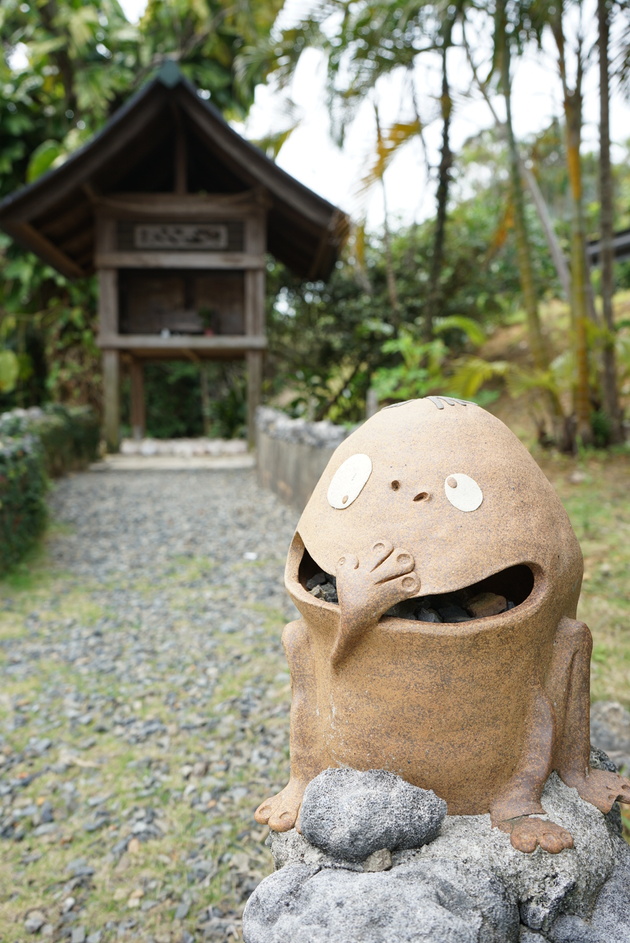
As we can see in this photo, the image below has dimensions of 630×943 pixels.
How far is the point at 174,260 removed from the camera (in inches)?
401

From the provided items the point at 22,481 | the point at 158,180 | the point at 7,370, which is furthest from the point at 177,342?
the point at 22,481

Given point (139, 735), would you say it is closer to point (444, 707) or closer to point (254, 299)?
point (444, 707)

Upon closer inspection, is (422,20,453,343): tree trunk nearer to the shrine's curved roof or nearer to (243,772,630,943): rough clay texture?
the shrine's curved roof

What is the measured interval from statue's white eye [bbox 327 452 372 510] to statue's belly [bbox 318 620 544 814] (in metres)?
0.35

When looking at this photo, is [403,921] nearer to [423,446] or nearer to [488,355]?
[423,446]

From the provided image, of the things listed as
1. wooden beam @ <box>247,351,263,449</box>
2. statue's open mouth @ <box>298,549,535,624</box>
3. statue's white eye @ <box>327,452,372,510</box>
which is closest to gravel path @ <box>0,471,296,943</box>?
statue's open mouth @ <box>298,549,535,624</box>

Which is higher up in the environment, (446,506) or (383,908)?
(446,506)

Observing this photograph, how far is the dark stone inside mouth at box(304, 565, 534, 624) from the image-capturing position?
180 cm

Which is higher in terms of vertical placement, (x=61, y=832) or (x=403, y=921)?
(x=403, y=921)

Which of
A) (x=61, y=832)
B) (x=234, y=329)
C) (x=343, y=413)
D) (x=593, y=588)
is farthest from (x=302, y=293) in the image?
(x=61, y=832)

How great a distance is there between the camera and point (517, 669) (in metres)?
1.67

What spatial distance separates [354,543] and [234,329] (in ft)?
34.6

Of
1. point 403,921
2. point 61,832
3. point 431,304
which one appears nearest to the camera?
point 403,921

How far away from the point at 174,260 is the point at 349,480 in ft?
30.2
